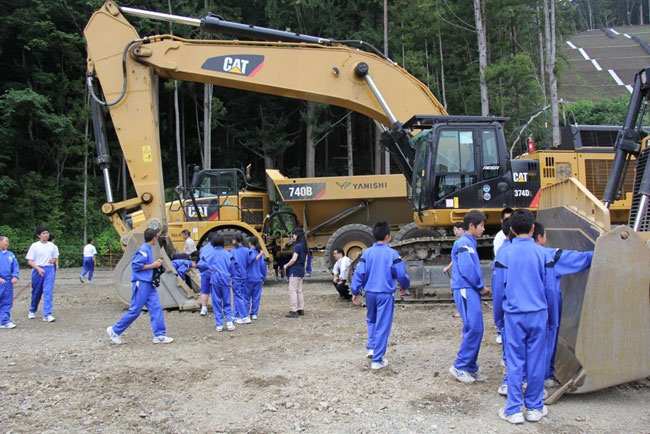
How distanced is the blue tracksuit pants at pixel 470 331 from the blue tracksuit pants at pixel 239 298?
4.70m

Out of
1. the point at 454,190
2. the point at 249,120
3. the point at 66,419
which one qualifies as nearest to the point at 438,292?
the point at 454,190

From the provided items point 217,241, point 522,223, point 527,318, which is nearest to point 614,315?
point 527,318

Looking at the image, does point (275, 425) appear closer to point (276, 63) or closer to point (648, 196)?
Result: point (648, 196)

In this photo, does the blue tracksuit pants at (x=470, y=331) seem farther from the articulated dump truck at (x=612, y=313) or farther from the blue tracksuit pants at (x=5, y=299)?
the blue tracksuit pants at (x=5, y=299)

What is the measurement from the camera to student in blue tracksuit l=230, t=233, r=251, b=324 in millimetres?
9430

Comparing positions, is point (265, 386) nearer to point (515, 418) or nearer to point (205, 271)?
point (515, 418)

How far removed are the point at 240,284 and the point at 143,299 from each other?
2.11 m

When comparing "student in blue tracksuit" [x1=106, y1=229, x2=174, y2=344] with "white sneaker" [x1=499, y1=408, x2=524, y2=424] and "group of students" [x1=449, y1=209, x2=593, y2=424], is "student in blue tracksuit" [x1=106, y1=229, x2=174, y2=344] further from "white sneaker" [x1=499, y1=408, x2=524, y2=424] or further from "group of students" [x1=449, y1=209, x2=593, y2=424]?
"white sneaker" [x1=499, y1=408, x2=524, y2=424]

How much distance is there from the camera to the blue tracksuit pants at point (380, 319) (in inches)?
236

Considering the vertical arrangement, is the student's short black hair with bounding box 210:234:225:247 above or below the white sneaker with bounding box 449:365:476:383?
above

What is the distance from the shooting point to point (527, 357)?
14.9ft

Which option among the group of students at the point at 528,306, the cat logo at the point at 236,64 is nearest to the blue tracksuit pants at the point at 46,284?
the cat logo at the point at 236,64

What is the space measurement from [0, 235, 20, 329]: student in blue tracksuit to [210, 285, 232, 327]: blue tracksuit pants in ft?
11.4

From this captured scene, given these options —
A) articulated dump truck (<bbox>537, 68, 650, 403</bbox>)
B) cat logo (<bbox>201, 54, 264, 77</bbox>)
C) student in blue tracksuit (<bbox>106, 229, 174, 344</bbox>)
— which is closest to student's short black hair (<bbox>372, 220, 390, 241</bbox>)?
articulated dump truck (<bbox>537, 68, 650, 403</bbox>)
